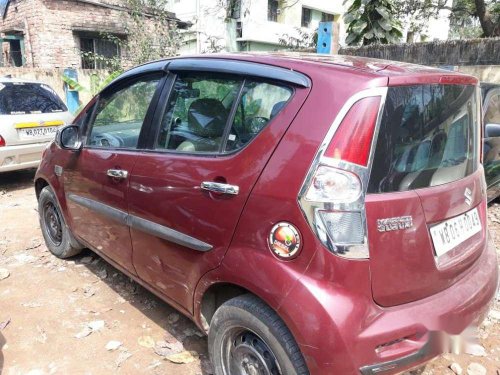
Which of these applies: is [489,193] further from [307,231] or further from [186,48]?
[186,48]

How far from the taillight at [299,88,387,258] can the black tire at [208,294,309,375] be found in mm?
461

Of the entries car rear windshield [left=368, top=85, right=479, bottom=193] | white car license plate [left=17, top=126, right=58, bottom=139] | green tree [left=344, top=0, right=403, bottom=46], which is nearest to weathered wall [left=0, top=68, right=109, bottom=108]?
white car license plate [left=17, top=126, right=58, bottom=139]

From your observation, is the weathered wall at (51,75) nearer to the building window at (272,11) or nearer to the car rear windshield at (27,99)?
the car rear windshield at (27,99)

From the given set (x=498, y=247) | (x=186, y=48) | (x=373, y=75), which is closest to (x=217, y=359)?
(x=373, y=75)

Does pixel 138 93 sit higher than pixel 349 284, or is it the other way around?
pixel 138 93

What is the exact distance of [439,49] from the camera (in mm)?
7242

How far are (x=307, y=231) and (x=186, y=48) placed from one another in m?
20.6

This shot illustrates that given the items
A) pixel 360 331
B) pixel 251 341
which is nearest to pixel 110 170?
pixel 251 341

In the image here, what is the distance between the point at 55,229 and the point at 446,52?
6619 millimetres

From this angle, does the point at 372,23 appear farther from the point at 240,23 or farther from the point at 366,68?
the point at 240,23

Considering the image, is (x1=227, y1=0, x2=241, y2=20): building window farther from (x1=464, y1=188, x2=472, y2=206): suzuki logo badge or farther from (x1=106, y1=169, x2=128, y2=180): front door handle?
(x1=464, y1=188, x2=472, y2=206): suzuki logo badge

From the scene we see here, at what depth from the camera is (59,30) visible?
50.2 feet

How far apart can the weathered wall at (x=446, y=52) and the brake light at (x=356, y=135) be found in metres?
6.25

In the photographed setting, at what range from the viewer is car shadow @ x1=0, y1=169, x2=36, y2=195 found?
6714mm
